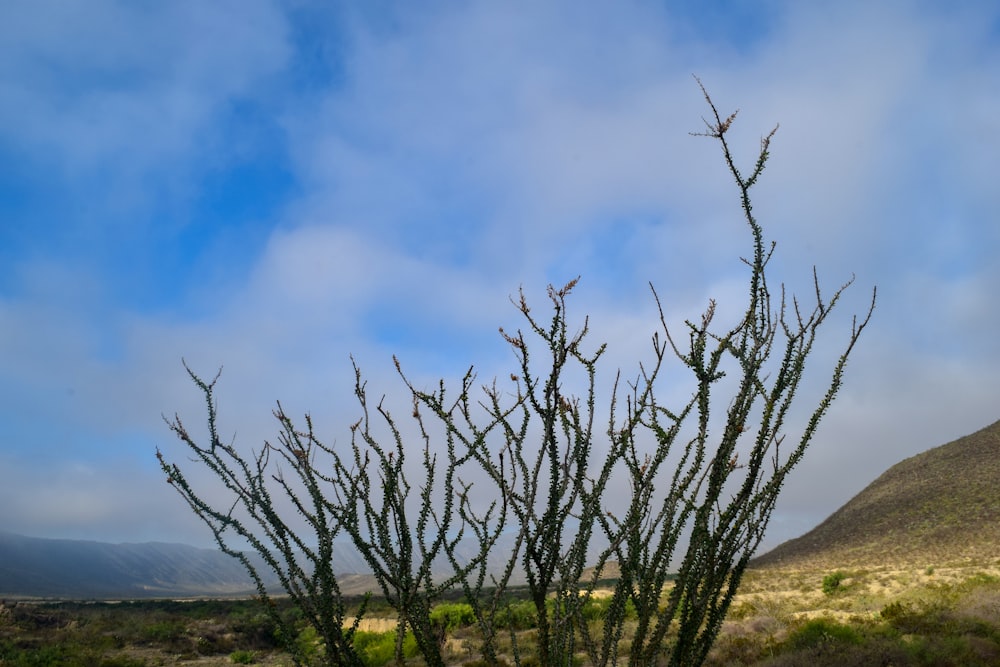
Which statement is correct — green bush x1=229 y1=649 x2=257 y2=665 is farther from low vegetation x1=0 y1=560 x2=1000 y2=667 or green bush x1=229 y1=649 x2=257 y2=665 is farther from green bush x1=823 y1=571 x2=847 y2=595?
green bush x1=823 y1=571 x2=847 y2=595

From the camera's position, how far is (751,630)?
13.9 m

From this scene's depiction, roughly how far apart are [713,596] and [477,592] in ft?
3.78

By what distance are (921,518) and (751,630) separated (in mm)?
29293

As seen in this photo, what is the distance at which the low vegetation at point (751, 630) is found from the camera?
35.2ft

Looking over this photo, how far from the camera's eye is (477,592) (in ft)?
10.2

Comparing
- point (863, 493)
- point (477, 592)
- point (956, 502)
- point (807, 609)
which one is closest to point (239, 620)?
point (807, 609)

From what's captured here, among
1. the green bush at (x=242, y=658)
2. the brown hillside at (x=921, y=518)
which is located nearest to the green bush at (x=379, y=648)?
the green bush at (x=242, y=658)

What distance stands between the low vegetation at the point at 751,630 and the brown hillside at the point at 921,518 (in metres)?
4.59

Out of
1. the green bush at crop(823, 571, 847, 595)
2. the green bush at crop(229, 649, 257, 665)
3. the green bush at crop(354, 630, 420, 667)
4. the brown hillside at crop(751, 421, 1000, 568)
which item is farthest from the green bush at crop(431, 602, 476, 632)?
the brown hillside at crop(751, 421, 1000, 568)

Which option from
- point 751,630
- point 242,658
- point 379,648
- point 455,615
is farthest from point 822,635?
point 242,658

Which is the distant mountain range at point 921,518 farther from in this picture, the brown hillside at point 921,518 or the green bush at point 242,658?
the green bush at point 242,658

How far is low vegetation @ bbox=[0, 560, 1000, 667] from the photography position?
35.2 ft

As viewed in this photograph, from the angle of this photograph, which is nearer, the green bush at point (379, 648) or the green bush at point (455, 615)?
the green bush at point (379, 648)

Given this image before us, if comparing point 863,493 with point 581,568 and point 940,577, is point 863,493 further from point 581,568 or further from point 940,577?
point 581,568
